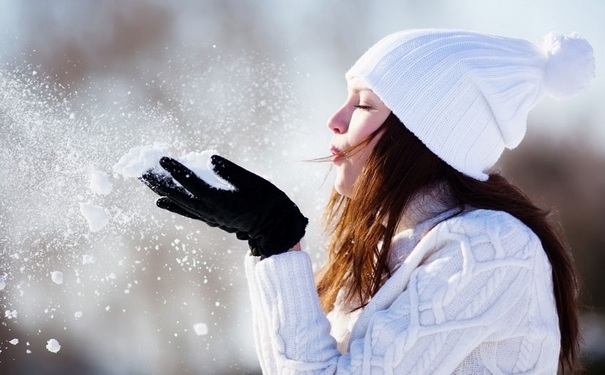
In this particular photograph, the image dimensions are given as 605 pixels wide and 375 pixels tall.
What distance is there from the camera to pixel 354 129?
201 cm

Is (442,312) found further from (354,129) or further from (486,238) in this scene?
(354,129)

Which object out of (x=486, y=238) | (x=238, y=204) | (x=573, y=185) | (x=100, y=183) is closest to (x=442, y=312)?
(x=486, y=238)

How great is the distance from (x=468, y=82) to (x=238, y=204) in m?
0.66

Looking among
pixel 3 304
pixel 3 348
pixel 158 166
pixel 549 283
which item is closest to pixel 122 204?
pixel 158 166

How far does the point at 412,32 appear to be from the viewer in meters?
2.14

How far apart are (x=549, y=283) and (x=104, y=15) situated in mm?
6332

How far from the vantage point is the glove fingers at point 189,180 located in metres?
1.83

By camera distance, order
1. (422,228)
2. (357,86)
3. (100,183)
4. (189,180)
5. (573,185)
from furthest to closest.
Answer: (573,185), (100,183), (357,86), (422,228), (189,180)

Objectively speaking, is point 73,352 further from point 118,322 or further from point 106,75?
point 106,75

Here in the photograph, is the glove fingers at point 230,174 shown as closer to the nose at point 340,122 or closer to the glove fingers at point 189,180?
the glove fingers at point 189,180

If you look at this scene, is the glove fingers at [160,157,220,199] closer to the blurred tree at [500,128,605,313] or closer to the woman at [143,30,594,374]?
the woman at [143,30,594,374]

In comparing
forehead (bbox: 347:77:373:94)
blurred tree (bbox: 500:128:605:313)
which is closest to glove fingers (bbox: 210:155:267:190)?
forehead (bbox: 347:77:373:94)

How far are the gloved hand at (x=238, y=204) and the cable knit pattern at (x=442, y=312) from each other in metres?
0.06

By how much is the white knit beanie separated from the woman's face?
0.13 feet
